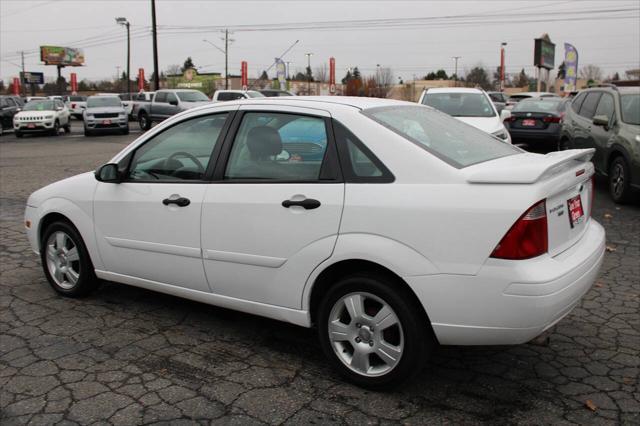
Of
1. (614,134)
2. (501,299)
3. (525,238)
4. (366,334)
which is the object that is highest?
(614,134)

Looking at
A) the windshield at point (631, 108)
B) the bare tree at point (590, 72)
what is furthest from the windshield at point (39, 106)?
the bare tree at point (590, 72)

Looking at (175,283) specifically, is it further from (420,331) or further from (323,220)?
(420,331)

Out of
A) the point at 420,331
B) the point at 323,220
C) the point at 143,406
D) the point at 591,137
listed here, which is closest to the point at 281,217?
the point at 323,220

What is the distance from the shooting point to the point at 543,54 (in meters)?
72.0

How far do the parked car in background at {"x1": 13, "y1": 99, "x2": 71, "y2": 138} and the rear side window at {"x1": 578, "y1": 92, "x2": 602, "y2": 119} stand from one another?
71.3 feet

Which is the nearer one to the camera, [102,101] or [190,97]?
[102,101]

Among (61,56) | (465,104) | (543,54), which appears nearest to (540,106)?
(465,104)

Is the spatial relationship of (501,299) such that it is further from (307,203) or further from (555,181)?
(307,203)

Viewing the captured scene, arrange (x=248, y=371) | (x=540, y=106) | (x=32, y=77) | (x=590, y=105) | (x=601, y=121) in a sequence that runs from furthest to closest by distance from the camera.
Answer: (x=32, y=77)
(x=540, y=106)
(x=590, y=105)
(x=601, y=121)
(x=248, y=371)

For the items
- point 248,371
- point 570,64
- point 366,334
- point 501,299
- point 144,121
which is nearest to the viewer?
point 501,299

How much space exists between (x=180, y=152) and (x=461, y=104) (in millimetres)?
8245

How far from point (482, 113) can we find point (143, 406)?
30.6 ft

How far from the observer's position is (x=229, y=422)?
302cm

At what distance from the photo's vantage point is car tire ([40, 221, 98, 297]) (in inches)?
187
